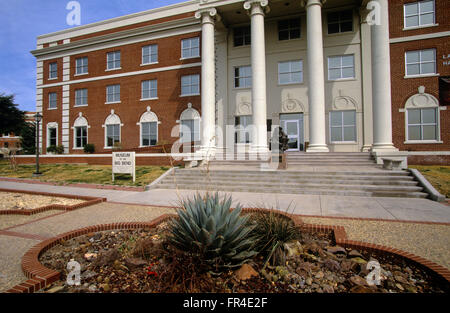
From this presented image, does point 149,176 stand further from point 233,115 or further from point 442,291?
point 442,291

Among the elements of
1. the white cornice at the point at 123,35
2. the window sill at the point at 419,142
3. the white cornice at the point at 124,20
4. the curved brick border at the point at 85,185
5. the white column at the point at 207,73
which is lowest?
the curved brick border at the point at 85,185

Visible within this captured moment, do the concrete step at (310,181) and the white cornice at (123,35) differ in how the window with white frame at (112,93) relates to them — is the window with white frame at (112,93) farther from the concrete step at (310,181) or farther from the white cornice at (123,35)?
the concrete step at (310,181)

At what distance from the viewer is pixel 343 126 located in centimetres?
1853

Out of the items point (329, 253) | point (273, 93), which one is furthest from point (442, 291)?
point (273, 93)

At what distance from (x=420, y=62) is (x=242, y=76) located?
40.4 ft

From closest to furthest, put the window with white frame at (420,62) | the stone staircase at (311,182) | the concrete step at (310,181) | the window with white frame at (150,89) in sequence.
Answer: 1. the stone staircase at (311,182)
2. the concrete step at (310,181)
3. the window with white frame at (420,62)
4. the window with white frame at (150,89)

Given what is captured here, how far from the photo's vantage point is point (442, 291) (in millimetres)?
2834

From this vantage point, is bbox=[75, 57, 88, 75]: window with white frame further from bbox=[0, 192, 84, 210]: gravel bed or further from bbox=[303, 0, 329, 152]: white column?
bbox=[303, 0, 329, 152]: white column

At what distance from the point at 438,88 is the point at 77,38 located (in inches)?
1255

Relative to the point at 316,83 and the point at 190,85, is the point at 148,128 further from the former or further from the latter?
the point at 316,83

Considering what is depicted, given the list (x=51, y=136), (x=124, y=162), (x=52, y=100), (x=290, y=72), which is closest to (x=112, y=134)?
(x=51, y=136)

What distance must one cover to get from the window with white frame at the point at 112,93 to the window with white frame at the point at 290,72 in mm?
15376

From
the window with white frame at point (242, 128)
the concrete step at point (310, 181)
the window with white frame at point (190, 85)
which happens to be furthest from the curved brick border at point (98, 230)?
the window with white frame at point (190, 85)

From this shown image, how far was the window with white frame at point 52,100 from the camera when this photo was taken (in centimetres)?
2707
